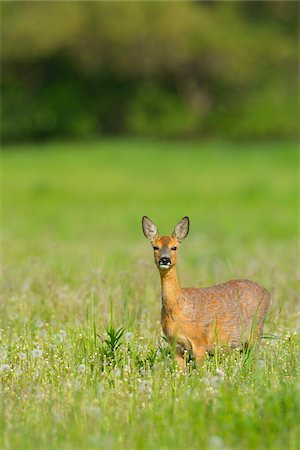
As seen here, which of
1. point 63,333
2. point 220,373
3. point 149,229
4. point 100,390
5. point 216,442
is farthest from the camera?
point 63,333

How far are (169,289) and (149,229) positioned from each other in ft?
1.62

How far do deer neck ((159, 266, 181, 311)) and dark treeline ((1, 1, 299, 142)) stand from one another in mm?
39073

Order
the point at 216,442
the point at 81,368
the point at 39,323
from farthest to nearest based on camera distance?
the point at 39,323
the point at 81,368
the point at 216,442

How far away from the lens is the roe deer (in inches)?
308

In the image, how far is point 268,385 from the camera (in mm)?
7094

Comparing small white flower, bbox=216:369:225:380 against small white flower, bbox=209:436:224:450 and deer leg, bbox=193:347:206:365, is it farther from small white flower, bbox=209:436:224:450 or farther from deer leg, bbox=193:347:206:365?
small white flower, bbox=209:436:224:450

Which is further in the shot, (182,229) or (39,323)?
(39,323)

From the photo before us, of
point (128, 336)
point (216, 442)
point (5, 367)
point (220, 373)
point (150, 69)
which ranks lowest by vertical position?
point (216, 442)

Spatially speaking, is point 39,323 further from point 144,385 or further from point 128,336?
point 144,385

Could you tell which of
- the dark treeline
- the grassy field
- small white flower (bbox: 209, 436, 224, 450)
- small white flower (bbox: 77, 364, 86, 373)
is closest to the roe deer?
the grassy field

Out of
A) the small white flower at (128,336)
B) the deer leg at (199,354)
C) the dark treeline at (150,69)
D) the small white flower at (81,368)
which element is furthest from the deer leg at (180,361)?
the dark treeline at (150,69)

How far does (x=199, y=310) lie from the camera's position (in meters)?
8.05

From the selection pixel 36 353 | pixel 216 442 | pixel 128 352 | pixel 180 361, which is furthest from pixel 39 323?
pixel 216 442

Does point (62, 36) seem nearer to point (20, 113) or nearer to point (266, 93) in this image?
point (20, 113)
